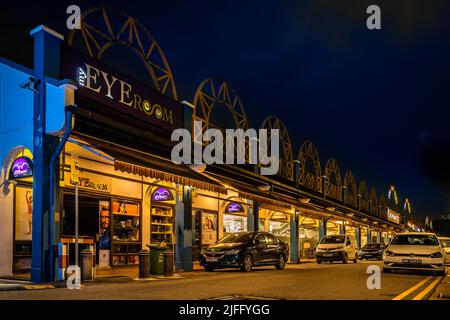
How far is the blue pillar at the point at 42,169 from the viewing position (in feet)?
44.9

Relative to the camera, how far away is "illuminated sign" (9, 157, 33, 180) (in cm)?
1426

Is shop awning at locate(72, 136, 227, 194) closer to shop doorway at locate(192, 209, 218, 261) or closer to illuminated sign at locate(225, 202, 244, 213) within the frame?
shop doorway at locate(192, 209, 218, 261)

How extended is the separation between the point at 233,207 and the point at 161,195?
248 inches

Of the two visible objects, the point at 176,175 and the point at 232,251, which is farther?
the point at 232,251

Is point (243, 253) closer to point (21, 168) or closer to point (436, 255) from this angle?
point (436, 255)

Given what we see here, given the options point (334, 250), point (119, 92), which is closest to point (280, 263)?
point (334, 250)

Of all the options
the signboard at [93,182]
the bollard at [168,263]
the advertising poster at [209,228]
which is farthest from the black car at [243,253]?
the advertising poster at [209,228]

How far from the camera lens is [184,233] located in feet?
66.6

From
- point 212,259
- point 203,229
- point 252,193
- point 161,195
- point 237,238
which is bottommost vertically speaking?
point 212,259

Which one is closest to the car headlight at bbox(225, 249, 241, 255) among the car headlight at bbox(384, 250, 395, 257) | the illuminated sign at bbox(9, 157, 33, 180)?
the car headlight at bbox(384, 250, 395, 257)

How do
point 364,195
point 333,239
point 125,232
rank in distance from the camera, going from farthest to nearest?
point 364,195
point 333,239
point 125,232

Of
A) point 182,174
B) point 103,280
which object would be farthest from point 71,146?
point 103,280

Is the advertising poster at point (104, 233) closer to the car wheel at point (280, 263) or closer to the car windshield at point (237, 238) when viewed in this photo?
the car windshield at point (237, 238)

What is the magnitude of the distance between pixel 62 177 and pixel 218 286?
27.4ft
